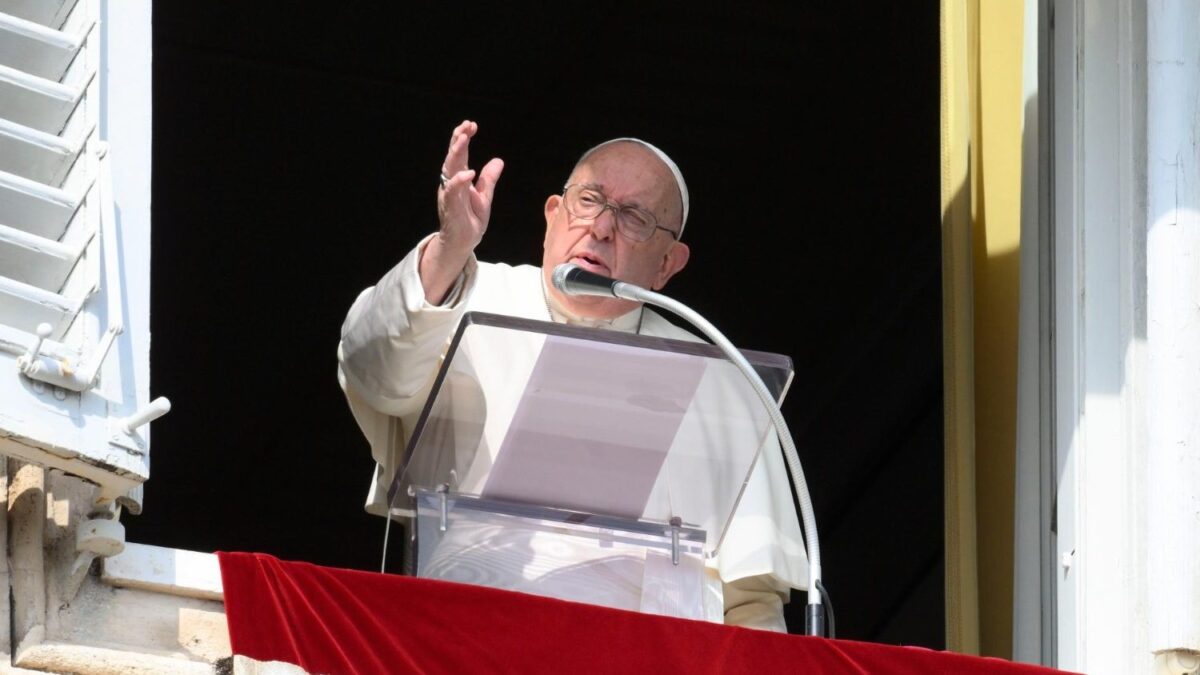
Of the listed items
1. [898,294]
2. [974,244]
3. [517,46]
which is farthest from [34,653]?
[898,294]

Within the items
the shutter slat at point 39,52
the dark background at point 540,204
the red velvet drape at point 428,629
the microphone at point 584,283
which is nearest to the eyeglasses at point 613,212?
the microphone at point 584,283

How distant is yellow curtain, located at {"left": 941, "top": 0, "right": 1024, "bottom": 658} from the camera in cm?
526

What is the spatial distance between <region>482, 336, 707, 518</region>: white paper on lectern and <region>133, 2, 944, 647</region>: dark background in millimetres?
3579

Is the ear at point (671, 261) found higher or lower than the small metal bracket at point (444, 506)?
higher

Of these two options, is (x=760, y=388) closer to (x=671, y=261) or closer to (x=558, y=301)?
(x=558, y=301)

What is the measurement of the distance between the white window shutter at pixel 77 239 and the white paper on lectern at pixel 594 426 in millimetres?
628

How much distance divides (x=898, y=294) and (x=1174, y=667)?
4.28 metres

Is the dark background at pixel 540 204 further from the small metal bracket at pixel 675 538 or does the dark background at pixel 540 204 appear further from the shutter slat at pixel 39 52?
the small metal bracket at pixel 675 538

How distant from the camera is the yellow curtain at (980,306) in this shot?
526 cm

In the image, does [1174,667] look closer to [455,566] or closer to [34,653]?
[455,566]

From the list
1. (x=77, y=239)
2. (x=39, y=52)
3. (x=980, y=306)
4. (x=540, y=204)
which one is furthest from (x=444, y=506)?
(x=540, y=204)

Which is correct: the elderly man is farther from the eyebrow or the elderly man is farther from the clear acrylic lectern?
the clear acrylic lectern

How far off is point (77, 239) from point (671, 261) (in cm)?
182

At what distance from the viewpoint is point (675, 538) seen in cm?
413
